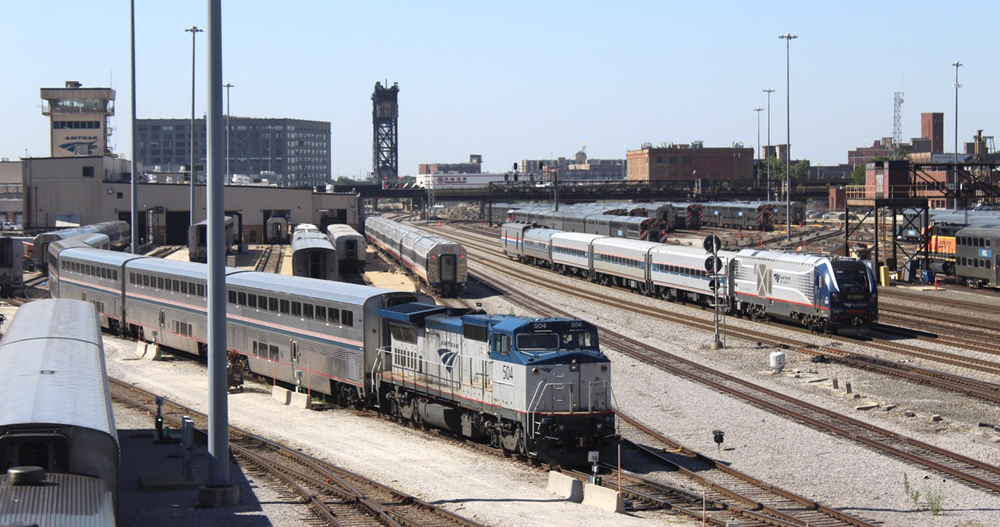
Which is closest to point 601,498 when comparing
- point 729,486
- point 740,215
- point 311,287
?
point 729,486

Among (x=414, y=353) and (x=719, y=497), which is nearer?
(x=719, y=497)

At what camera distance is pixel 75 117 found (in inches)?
4820

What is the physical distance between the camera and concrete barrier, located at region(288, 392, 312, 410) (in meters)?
29.0

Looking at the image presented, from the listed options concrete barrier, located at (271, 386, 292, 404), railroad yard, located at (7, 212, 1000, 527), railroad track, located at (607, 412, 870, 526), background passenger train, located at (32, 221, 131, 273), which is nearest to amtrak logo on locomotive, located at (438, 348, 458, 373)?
railroad yard, located at (7, 212, 1000, 527)

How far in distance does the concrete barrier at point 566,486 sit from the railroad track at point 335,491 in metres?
2.63

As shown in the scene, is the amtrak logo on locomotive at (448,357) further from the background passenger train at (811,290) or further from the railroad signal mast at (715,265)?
the background passenger train at (811,290)

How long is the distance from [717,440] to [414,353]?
775 cm

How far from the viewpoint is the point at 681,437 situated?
25.2 m

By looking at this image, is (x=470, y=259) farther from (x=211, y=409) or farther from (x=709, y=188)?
(x=709, y=188)

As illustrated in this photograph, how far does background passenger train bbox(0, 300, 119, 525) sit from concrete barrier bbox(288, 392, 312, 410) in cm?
1020

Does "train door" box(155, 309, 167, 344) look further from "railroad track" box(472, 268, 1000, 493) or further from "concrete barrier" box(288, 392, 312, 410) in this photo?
"railroad track" box(472, 268, 1000, 493)

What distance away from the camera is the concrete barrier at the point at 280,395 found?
1177 inches

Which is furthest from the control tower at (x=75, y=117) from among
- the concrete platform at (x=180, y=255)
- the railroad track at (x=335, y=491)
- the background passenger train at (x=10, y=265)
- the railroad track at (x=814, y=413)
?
the railroad track at (x=335, y=491)

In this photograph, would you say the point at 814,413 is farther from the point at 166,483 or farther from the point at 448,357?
the point at 166,483
